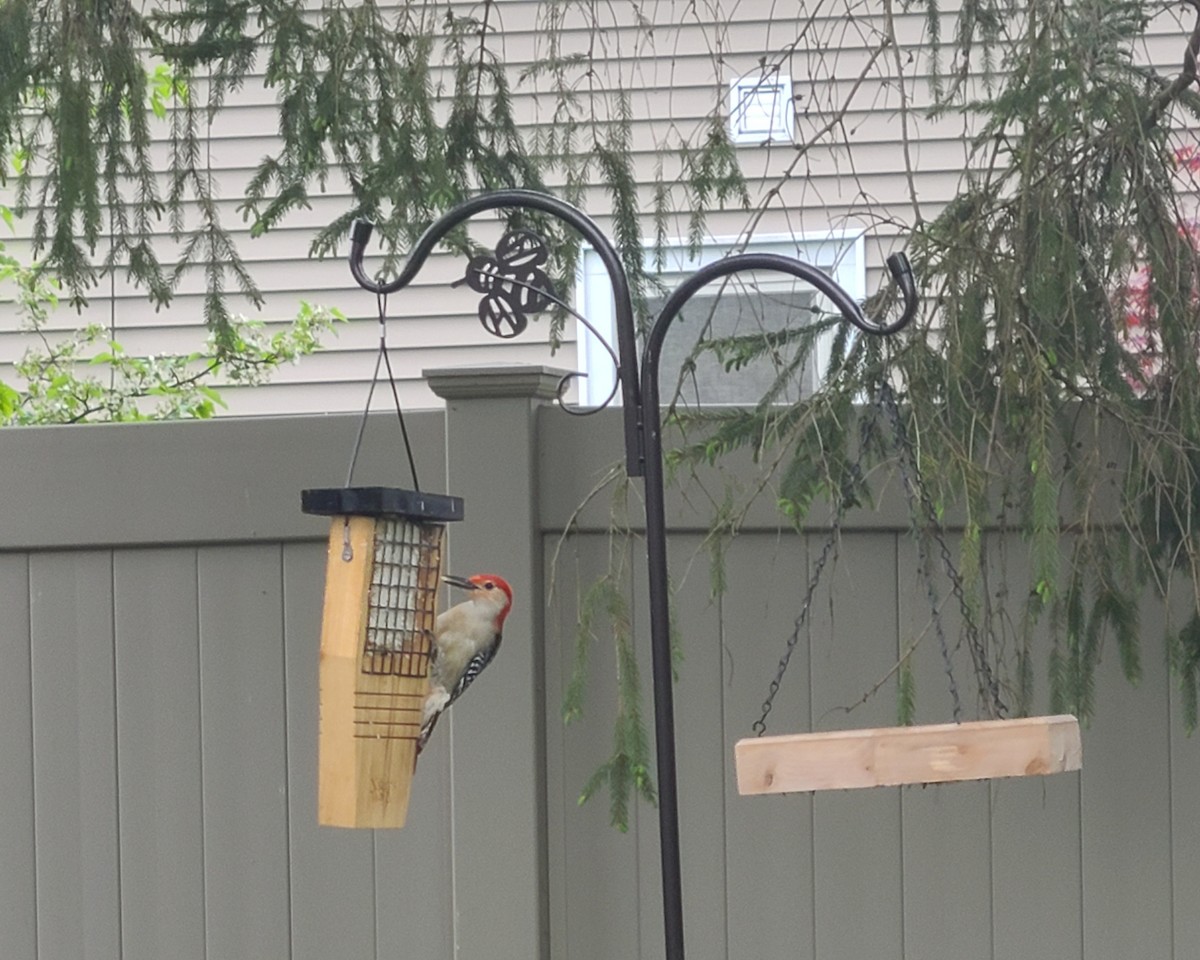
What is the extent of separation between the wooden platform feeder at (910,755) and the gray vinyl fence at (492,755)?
0.93m

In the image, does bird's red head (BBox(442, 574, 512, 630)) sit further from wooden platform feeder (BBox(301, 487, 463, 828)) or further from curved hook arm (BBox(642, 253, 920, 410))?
curved hook arm (BBox(642, 253, 920, 410))

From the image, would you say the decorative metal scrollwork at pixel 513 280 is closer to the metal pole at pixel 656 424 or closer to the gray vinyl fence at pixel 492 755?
the metal pole at pixel 656 424

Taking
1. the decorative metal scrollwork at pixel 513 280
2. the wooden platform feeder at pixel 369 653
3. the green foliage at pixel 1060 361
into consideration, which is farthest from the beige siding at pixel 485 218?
the wooden platform feeder at pixel 369 653

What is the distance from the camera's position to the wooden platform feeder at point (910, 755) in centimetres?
180

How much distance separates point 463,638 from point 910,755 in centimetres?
64

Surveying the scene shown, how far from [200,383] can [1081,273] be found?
11.8ft

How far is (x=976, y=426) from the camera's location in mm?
2355

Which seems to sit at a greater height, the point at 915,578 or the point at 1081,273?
the point at 1081,273

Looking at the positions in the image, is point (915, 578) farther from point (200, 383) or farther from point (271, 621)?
point (200, 383)

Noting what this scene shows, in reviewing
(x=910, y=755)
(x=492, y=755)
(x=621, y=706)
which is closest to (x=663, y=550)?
(x=910, y=755)

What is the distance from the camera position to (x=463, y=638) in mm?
2076

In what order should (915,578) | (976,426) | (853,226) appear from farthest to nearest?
(853,226) → (915,578) → (976,426)

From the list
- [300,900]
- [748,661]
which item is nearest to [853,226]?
[748,661]

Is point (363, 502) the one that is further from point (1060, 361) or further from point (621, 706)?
point (1060, 361)
